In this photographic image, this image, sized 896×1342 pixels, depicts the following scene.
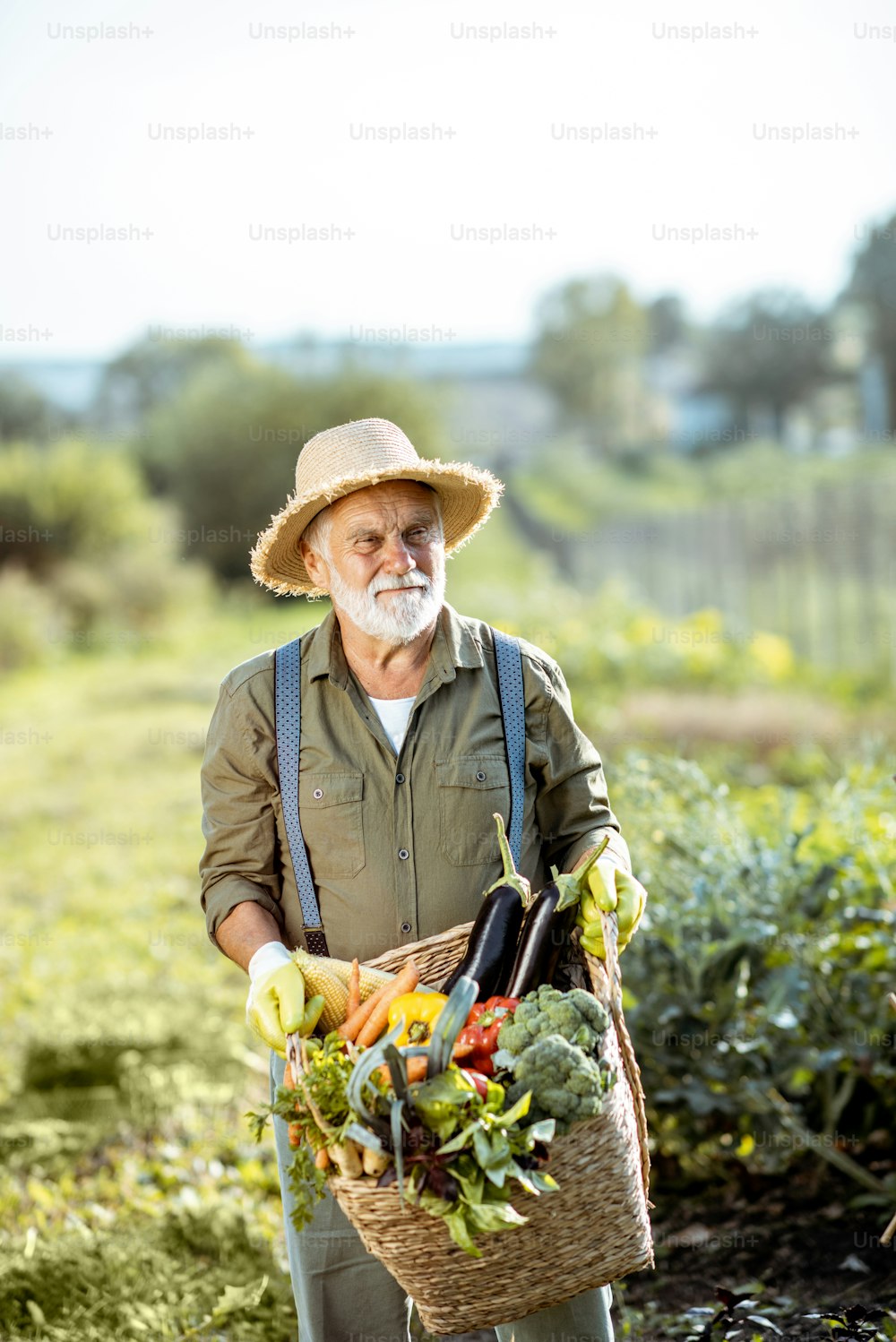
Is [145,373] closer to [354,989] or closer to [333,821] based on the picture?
[333,821]

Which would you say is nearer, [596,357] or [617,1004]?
[617,1004]

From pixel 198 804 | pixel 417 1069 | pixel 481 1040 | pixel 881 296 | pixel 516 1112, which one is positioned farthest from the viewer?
pixel 881 296

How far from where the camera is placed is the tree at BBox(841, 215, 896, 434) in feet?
90.4

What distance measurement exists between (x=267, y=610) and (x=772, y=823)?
17325mm

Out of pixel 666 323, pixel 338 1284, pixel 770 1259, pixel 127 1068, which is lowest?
pixel 770 1259

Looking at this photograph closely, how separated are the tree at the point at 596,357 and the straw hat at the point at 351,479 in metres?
38.1

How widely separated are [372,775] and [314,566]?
49 cm

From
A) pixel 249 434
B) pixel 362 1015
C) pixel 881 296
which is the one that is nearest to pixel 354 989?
pixel 362 1015

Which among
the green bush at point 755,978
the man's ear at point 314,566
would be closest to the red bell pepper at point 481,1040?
the man's ear at point 314,566

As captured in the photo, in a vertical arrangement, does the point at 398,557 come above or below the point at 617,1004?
above

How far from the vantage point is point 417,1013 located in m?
2.17

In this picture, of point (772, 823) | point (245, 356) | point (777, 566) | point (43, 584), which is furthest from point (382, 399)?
point (772, 823)

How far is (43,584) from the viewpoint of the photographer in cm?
2031

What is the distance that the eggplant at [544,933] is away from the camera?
2285mm
